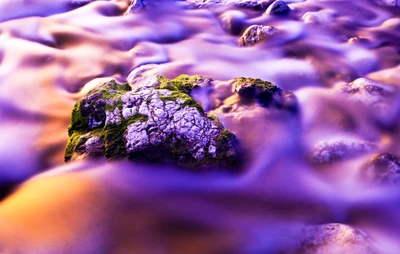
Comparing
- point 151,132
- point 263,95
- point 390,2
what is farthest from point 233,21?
point 151,132

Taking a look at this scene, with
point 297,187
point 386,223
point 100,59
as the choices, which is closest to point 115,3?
point 100,59

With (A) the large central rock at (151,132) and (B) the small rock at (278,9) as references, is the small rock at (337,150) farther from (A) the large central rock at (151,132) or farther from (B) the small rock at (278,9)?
(B) the small rock at (278,9)

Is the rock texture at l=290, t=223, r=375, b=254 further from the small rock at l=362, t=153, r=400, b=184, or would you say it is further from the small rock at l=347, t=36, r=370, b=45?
the small rock at l=347, t=36, r=370, b=45

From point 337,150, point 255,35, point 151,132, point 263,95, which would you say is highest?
point 151,132

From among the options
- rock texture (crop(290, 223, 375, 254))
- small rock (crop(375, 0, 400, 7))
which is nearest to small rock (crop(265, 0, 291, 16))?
small rock (crop(375, 0, 400, 7))

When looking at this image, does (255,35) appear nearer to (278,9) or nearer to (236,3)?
(278,9)

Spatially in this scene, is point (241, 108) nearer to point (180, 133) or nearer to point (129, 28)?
point (180, 133)
